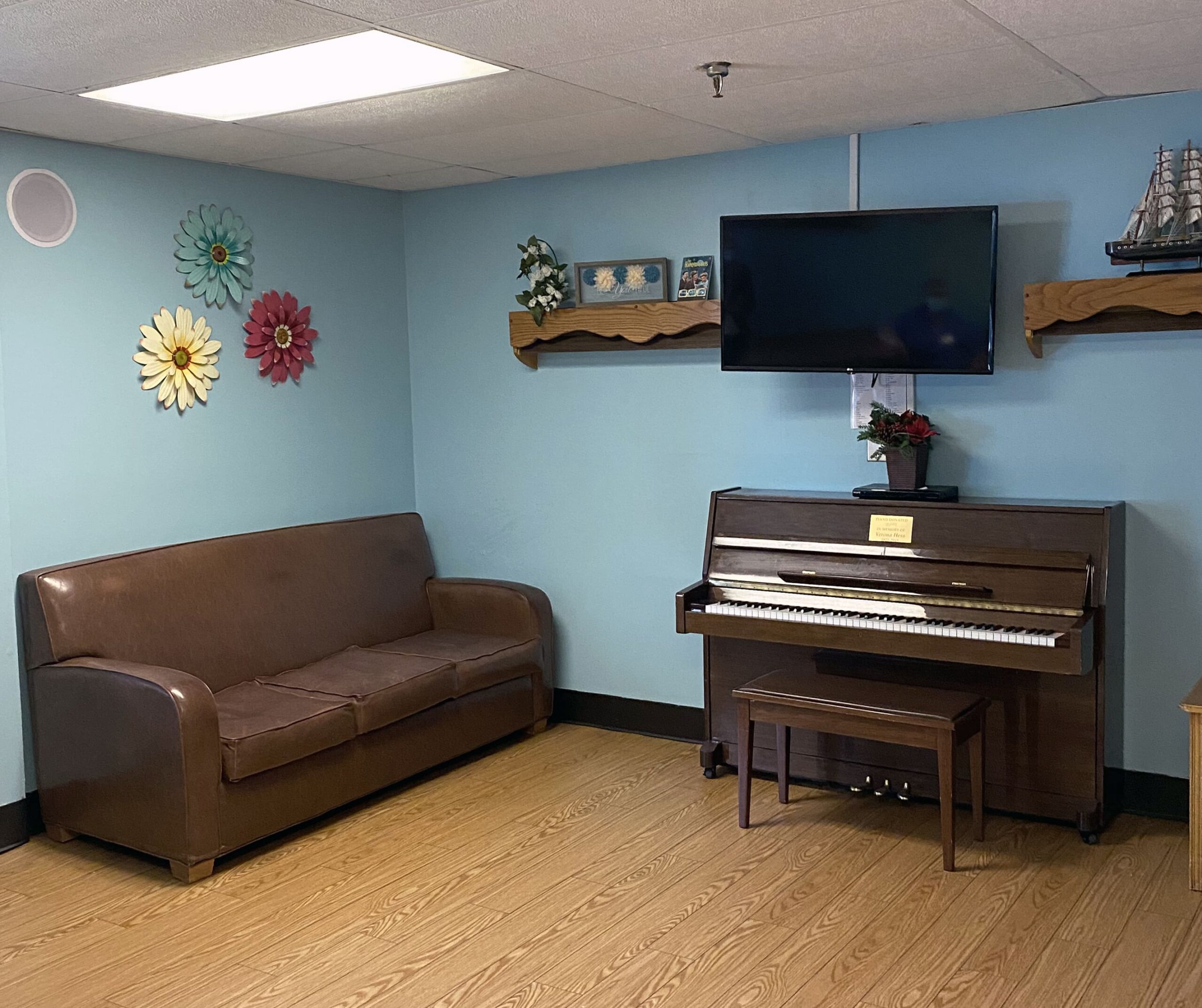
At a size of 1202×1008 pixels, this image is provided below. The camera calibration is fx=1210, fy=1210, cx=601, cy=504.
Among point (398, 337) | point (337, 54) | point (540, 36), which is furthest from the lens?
point (398, 337)

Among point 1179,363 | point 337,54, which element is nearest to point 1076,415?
point 1179,363

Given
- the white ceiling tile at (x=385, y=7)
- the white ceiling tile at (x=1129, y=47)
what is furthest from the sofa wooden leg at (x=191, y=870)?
the white ceiling tile at (x=1129, y=47)

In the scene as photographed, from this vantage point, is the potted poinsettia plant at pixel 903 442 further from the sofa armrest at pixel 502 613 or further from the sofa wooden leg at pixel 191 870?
the sofa wooden leg at pixel 191 870

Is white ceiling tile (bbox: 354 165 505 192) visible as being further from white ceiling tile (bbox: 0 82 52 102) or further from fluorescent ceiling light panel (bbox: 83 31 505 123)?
white ceiling tile (bbox: 0 82 52 102)

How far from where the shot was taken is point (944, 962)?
298 centimetres

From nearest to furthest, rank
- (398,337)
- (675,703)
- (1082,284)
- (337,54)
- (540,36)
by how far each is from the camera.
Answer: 1. (540,36)
2. (337,54)
3. (1082,284)
4. (675,703)
5. (398,337)

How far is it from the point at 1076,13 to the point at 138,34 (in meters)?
2.13

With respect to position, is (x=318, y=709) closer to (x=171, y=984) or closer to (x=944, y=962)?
(x=171, y=984)

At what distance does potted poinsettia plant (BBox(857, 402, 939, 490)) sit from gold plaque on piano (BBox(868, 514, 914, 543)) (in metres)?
0.13

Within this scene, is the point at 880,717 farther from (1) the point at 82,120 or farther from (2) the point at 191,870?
(1) the point at 82,120

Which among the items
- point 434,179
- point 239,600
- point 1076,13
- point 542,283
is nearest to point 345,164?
point 434,179

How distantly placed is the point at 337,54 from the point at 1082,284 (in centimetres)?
227

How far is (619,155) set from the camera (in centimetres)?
446

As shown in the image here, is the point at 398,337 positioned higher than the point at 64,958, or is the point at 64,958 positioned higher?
the point at 398,337
